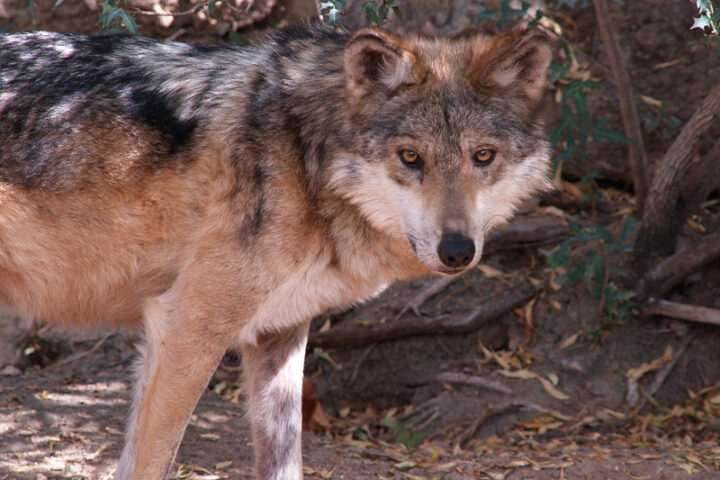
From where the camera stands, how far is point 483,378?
5.14 metres

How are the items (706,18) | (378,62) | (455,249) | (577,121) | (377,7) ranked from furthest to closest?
1. (577,121)
2. (377,7)
3. (706,18)
4. (378,62)
5. (455,249)

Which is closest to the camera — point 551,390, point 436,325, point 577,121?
point 577,121

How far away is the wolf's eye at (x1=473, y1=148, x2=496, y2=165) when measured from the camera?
2.98 metres

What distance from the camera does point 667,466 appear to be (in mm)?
3910

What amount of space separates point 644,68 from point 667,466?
2974 mm

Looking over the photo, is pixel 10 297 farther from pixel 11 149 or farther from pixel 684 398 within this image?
pixel 684 398

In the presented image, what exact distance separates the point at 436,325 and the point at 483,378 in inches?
18.1

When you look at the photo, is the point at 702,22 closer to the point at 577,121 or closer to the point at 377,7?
the point at 577,121

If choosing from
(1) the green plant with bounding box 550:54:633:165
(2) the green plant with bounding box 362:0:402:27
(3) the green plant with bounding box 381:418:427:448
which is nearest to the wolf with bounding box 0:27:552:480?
(2) the green plant with bounding box 362:0:402:27

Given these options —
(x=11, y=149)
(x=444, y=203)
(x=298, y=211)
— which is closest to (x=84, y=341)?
(x=11, y=149)

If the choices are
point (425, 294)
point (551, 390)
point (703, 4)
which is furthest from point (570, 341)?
point (703, 4)

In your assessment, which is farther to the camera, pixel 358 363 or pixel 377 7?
pixel 358 363

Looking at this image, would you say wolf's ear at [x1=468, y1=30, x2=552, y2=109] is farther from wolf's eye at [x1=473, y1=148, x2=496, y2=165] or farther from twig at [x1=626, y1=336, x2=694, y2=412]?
twig at [x1=626, y1=336, x2=694, y2=412]

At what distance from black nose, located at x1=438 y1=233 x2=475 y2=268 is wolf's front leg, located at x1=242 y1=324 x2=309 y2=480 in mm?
1010
